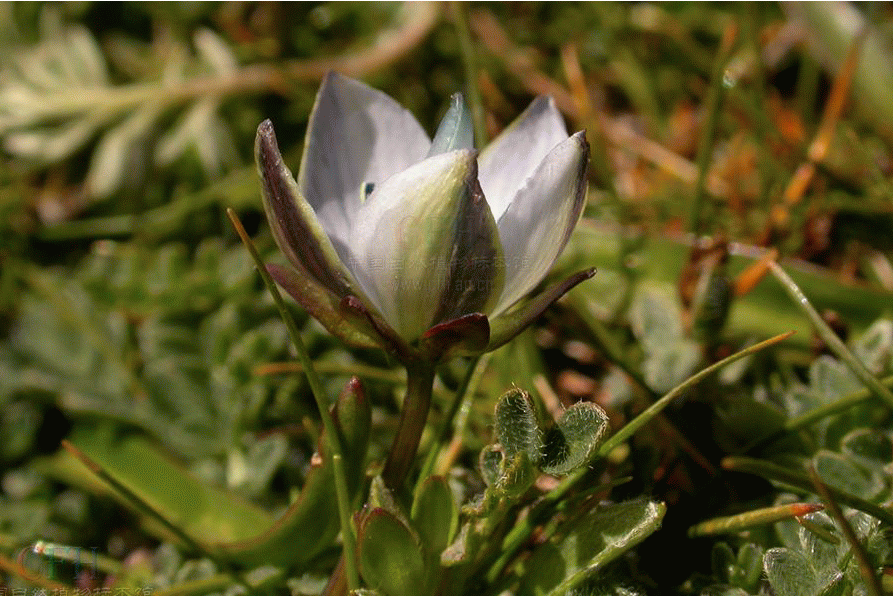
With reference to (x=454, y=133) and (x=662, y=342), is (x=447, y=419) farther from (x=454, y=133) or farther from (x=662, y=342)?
(x=662, y=342)

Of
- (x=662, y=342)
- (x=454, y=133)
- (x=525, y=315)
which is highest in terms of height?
(x=454, y=133)

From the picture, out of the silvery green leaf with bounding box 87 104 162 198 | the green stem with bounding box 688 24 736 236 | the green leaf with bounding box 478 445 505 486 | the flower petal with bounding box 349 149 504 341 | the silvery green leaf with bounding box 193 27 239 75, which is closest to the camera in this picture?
the flower petal with bounding box 349 149 504 341

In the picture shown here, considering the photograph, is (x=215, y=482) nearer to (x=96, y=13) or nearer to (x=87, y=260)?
(x=87, y=260)

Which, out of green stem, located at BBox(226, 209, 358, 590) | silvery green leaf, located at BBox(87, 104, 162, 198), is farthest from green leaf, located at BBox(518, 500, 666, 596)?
silvery green leaf, located at BBox(87, 104, 162, 198)

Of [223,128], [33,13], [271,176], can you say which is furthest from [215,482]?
[33,13]

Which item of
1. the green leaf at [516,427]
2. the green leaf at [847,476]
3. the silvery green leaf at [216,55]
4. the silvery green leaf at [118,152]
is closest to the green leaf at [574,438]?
the green leaf at [516,427]

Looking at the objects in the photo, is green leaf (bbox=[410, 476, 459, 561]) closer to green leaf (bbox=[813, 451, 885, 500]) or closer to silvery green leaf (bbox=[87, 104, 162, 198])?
green leaf (bbox=[813, 451, 885, 500])

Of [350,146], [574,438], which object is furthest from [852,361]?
[350,146]
